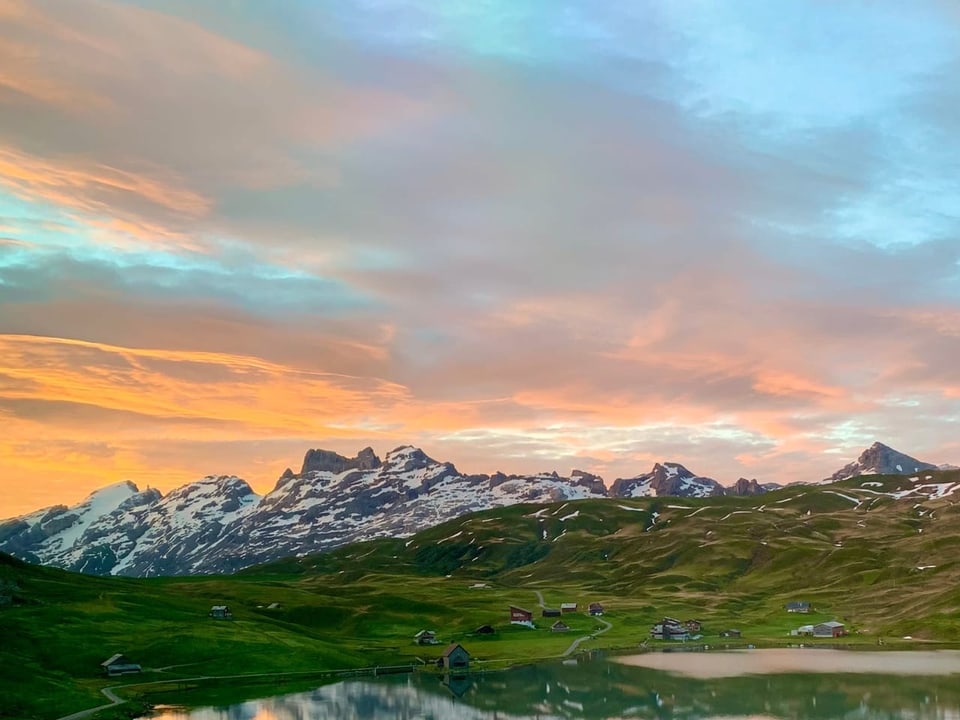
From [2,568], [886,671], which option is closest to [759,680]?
[886,671]

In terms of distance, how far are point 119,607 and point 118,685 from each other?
5696 centimetres

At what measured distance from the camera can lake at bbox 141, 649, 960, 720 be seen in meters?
112

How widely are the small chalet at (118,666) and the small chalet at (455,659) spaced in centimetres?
5297

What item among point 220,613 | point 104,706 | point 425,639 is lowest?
point 425,639

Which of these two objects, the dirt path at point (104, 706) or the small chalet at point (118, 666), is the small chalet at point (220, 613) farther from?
the dirt path at point (104, 706)

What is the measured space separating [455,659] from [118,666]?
58148 mm

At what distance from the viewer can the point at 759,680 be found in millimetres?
135500

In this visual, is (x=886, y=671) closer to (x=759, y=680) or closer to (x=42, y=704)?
(x=759, y=680)

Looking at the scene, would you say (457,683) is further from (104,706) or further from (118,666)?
(104,706)

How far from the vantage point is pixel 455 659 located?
164250 millimetres

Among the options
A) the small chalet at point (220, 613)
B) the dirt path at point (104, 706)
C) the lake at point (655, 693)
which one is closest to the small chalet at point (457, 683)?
the lake at point (655, 693)

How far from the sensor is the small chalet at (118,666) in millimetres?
139750

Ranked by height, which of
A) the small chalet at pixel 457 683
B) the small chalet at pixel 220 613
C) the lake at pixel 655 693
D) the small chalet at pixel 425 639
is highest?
the small chalet at pixel 220 613

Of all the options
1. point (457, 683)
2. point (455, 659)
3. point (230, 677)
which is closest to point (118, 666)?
A: point (230, 677)
